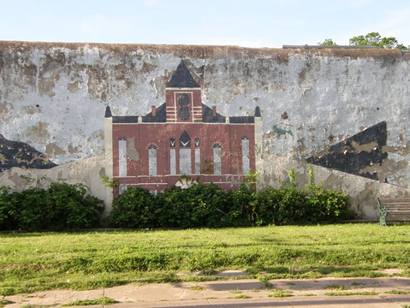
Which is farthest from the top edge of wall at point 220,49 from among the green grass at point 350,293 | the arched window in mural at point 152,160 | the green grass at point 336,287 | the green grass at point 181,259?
the green grass at point 350,293

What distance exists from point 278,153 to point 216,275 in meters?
7.05

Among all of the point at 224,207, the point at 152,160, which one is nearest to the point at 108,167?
the point at 152,160

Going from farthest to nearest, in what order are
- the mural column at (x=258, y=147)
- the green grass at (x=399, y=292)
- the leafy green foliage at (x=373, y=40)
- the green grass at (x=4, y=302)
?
the leafy green foliage at (x=373, y=40) → the mural column at (x=258, y=147) → the green grass at (x=399, y=292) → the green grass at (x=4, y=302)

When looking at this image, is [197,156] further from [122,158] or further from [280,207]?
[280,207]

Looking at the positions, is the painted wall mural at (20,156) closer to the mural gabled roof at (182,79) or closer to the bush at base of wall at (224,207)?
the bush at base of wall at (224,207)

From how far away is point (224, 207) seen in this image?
13.2 metres

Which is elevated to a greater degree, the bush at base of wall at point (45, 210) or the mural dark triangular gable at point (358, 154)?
the mural dark triangular gable at point (358, 154)

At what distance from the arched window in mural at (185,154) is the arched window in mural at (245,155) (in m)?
1.25

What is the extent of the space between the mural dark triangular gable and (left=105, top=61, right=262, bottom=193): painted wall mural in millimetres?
1830

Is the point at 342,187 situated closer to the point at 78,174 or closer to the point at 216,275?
the point at 78,174

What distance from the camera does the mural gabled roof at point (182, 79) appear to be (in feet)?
45.3

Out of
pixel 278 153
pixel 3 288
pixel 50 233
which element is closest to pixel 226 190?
pixel 278 153

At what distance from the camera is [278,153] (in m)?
14.0

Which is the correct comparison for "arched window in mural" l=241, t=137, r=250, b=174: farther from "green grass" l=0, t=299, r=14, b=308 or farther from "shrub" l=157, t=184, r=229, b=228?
"green grass" l=0, t=299, r=14, b=308
